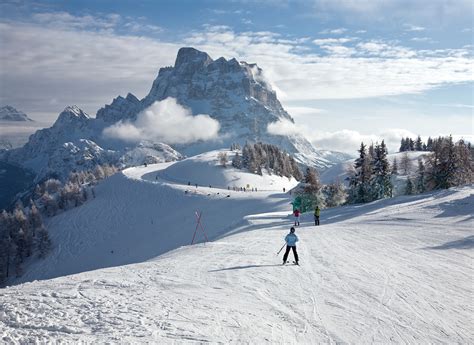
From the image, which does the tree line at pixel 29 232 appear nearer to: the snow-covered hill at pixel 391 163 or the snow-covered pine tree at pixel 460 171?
the snow-covered pine tree at pixel 460 171

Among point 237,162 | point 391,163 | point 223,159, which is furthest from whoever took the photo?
point 223,159

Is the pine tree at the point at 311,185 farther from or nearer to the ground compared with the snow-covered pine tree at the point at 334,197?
farther from the ground

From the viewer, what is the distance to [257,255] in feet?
65.0

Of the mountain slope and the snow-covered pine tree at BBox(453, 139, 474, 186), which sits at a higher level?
the snow-covered pine tree at BBox(453, 139, 474, 186)

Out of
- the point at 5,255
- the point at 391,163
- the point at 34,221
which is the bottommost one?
the point at 5,255

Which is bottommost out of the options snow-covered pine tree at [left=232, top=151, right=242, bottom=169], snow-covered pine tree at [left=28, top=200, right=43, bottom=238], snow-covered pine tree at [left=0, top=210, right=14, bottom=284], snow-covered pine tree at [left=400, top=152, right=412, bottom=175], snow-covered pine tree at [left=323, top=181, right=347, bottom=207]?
snow-covered pine tree at [left=0, top=210, right=14, bottom=284]

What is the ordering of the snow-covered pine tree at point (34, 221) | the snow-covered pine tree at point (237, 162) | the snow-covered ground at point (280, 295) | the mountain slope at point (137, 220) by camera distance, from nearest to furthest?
the snow-covered ground at point (280, 295) → the mountain slope at point (137, 220) → the snow-covered pine tree at point (34, 221) → the snow-covered pine tree at point (237, 162)

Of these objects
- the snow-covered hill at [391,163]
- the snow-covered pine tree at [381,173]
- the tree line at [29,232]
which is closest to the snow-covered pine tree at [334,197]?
the snow-covered pine tree at [381,173]

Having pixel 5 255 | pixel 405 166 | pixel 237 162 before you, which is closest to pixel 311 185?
pixel 405 166

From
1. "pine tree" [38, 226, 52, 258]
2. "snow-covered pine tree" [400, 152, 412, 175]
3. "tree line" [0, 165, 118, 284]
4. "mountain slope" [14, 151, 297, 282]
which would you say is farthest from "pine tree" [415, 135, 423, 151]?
"pine tree" [38, 226, 52, 258]

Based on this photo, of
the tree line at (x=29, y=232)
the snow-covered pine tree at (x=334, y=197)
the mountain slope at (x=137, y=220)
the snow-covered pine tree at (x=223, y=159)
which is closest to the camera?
the snow-covered pine tree at (x=334, y=197)

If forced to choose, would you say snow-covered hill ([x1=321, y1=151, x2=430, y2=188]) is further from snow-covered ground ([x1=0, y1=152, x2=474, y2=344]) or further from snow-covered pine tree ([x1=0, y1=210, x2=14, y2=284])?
snow-covered ground ([x1=0, y1=152, x2=474, y2=344])

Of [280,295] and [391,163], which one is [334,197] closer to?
[280,295]

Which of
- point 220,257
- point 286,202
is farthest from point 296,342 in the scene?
point 286,202
